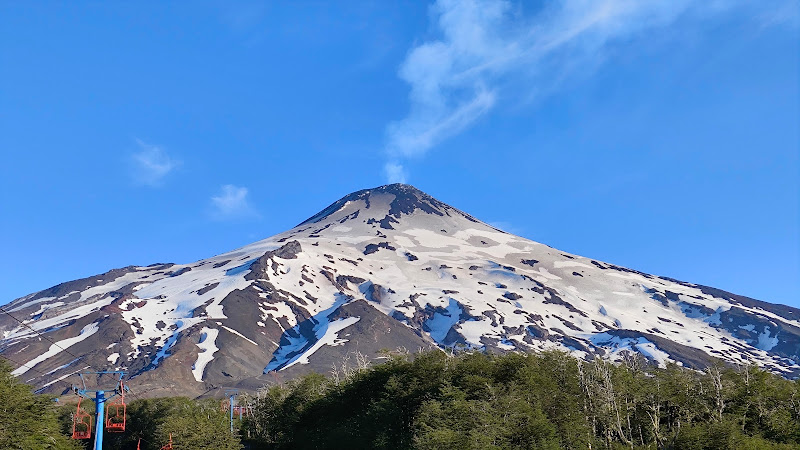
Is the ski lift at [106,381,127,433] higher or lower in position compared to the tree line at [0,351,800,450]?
higher

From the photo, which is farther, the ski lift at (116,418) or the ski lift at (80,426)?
the ski lift at (116,418)

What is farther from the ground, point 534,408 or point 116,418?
point 116,418

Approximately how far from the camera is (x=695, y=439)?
46406 millimetres

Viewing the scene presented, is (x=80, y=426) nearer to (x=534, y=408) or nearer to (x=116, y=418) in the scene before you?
(x=116, y=418)

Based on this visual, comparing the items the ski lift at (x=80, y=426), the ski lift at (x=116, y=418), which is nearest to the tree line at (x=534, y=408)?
the ski lift at (x=80, y=426)

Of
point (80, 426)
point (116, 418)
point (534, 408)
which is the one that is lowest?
point (534, 408)

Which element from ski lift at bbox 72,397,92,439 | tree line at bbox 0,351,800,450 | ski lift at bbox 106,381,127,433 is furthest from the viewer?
ski lift at bbox 106,381,127,433

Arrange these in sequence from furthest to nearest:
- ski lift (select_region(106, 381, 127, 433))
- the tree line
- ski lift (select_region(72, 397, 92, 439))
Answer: ski lift (select_region(106, 381, 127, 433)) → ski lift (select_region(72, 397, 92, 439)) → the tree line

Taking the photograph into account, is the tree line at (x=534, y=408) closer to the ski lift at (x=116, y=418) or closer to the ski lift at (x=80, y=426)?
the ski lift at (x=80, y=426)

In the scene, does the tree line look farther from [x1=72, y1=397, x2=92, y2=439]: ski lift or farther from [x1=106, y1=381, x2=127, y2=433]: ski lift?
[x1=106, y1=381, x2=127, y2=433]: ski lift

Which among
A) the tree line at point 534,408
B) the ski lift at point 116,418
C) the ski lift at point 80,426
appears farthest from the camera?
the ski lift at point 116,418

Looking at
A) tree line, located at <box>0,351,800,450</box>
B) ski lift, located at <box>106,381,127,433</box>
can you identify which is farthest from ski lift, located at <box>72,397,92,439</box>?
ski lift, located at <box>106,381,127,433</box>

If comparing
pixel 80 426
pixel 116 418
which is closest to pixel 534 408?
pixel 116 418

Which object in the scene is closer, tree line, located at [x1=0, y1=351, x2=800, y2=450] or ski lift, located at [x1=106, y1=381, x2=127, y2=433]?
tree line, located at [x1=0, y1=351, x2=800, y2=450]
